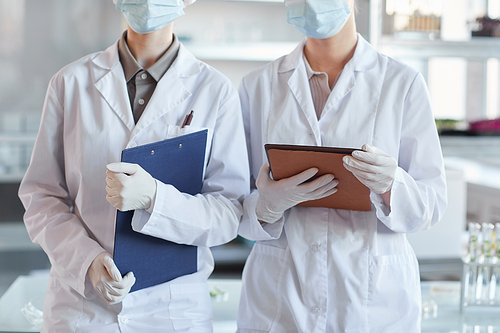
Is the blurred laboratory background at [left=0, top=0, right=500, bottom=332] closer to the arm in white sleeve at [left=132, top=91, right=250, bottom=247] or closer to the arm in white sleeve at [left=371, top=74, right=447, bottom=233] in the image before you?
the arm in white sleeve at [left=371, top=74, right=447, bottom=233]

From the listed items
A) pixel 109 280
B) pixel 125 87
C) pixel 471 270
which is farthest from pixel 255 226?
pixel 471 270

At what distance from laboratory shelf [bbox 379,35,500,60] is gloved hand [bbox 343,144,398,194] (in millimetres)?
2995

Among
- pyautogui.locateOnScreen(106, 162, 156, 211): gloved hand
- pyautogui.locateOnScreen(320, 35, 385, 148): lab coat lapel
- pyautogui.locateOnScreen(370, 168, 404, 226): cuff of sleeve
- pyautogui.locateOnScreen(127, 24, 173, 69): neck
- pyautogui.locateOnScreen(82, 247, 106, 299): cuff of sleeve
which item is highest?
pyautogui.locateOnScreen(127, 24, 173, 69): neck

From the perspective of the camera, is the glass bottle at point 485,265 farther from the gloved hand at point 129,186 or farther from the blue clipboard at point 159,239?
the gloved hand at point 129,186

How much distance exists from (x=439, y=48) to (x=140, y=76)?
132 inches

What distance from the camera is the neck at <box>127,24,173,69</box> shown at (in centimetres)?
114

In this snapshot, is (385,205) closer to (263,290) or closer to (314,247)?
(314,247)

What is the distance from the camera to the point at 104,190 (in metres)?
1.08

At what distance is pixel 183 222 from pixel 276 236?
0.21 meters

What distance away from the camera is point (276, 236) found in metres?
1.10

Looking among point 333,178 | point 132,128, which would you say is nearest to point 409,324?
point 333,178

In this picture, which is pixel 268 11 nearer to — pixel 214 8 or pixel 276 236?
pixel 214 8

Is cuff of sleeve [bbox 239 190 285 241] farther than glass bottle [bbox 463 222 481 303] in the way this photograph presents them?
No

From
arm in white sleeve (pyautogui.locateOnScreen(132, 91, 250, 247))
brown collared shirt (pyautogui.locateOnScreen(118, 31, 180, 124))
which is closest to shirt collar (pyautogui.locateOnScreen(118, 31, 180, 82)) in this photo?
brown collared shirt (pyautogui.locateOnScreen(118, 31, 180, 124))
